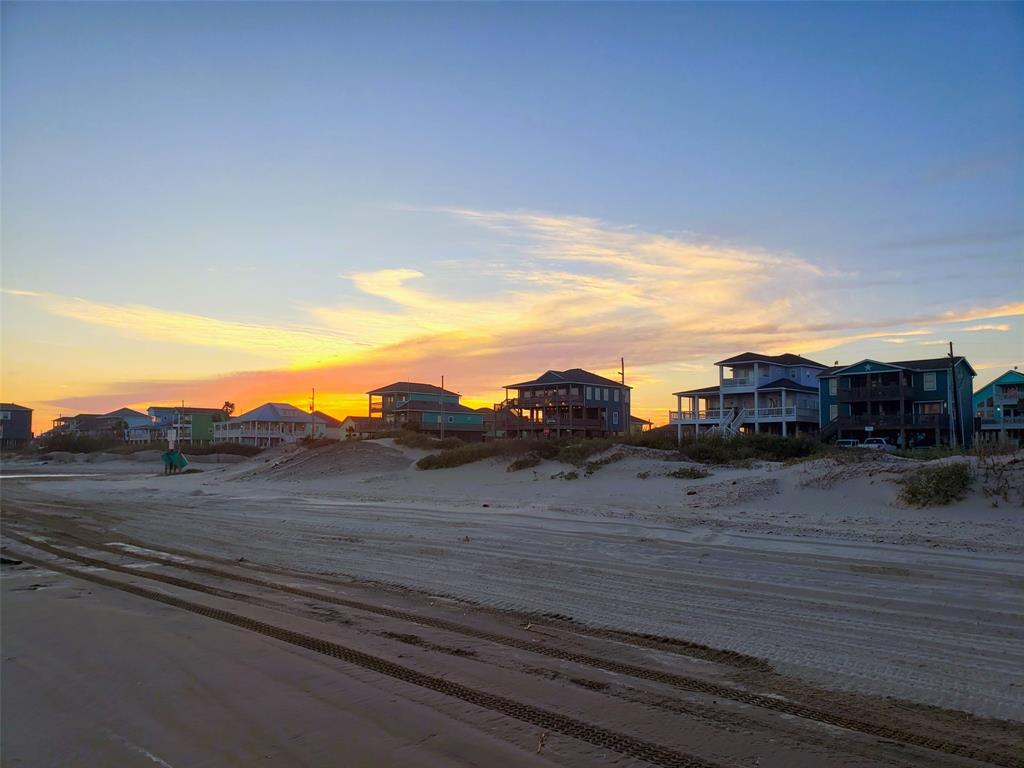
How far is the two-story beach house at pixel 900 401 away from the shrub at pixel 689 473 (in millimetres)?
35538

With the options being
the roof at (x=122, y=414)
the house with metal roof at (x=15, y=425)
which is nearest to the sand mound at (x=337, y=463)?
the house with metal roof at (x=15, y=425)

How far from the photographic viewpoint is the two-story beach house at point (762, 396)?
197ft

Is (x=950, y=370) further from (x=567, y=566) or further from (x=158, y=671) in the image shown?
(x=158, y=671)

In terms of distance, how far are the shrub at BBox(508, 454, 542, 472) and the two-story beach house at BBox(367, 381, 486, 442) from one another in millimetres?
50228

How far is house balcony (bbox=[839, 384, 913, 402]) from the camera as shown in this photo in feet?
179

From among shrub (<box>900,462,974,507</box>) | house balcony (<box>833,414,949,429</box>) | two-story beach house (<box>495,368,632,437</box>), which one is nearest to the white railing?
house balcony (<box>833,414,949,429</box>)

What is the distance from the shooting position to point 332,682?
6086mm

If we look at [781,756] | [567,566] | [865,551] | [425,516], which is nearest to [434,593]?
[567,566]

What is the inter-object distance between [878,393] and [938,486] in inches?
1720

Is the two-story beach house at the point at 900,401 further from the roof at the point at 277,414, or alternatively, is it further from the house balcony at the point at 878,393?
the roof at the point at 277,414

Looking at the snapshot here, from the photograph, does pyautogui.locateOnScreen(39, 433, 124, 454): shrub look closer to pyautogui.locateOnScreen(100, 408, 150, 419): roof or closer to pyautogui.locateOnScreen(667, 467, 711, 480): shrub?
pyautogui.locateOnScreen(100, 408, 150, 419): roof

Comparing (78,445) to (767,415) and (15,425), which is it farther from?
(767,415)

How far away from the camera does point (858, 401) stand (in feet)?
186

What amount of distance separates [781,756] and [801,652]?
238 cm
